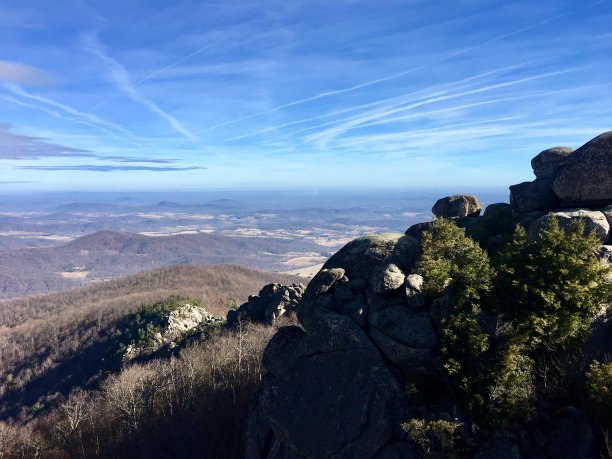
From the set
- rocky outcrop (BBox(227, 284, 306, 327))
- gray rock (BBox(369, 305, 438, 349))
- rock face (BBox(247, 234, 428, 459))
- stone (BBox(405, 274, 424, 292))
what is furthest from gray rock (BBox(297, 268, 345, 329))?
rocky outcrop (BBox(227, 284, 306, 327))

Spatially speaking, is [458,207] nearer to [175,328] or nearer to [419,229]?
[419,229]

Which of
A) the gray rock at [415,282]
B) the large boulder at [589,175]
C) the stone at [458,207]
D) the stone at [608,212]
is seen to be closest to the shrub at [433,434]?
the gray rock at [415,282]

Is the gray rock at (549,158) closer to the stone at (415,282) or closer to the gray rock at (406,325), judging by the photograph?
the stone at (415,282)

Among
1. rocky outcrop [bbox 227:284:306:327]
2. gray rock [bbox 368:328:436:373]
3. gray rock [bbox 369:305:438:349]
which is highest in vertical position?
gray rock [bbox 369:305:438:349]

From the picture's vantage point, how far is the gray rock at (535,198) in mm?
25375

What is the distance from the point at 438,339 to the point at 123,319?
301 ft

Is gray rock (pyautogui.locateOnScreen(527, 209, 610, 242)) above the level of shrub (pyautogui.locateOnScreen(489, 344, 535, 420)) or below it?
above

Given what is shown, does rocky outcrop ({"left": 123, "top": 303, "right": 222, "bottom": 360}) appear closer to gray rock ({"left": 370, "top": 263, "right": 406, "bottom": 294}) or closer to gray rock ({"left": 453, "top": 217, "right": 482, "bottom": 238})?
gray rock ({"left": 453, "top": 217, "right": 482, "bottom": 238})

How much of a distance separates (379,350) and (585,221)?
42.0ft

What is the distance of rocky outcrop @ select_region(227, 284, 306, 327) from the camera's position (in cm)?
5444

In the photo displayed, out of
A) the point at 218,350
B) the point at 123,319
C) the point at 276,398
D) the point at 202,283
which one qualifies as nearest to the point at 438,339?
the point at 276,398

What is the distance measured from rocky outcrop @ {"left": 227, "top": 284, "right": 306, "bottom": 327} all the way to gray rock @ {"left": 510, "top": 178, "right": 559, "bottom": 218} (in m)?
32.4

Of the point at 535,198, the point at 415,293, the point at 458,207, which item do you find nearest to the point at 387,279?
the point at 415,293

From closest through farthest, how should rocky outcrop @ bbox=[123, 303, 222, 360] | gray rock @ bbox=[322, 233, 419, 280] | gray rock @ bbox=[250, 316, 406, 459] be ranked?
gray rock @ bbox=[250, 316, 406, 459] → gray rock @ bbox=[322, 233, 419, 280] → rocky outcrop @ bbox=[123, 303, 222, 360]
